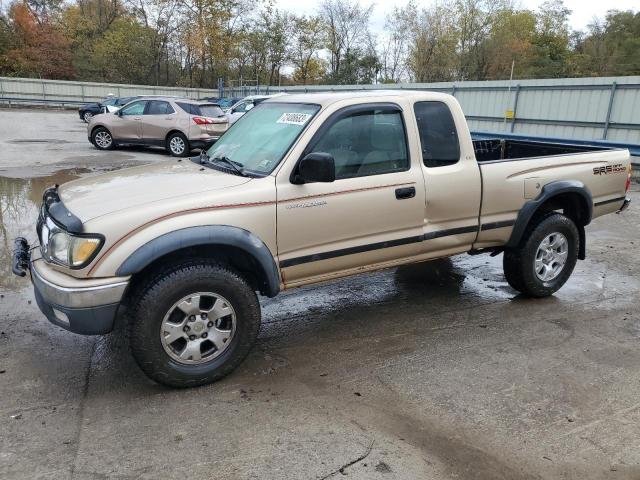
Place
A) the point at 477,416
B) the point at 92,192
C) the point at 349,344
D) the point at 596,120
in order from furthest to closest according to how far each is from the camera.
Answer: the point at 596,120, the point at 349,344, the point at 92,192, the point at 477,416

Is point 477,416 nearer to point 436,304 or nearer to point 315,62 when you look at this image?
point 436,304

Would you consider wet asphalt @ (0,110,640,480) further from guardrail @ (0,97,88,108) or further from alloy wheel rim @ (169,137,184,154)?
guardrail @ (0,97,88,108)

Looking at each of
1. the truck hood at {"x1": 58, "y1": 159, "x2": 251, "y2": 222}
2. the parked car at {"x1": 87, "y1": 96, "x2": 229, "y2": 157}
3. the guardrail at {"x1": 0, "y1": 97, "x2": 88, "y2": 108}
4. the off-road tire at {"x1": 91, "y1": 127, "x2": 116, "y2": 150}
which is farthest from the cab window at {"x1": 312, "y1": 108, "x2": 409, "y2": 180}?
the guardrail at {"x1": 0, "y1": 97, "x2": 88, "y2": 108}

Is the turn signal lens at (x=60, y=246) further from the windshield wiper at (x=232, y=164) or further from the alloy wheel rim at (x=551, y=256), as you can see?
the alloy wheel rim at (x=551, y=256)

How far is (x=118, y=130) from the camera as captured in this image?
1570cm

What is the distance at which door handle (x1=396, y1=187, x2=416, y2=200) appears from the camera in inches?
160

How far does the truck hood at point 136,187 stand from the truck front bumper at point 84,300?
399 mm

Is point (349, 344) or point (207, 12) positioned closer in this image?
point (349, 344)

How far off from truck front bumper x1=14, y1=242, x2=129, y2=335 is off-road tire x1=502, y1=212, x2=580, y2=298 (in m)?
3.50

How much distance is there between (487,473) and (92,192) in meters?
2.98

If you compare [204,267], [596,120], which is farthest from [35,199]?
[596,120]

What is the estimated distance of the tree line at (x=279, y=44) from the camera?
4606 cm

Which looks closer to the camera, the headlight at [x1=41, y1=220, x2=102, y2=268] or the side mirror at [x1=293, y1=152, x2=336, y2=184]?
the headlight at [x1=41, y1=220, x2=102, y2=268]

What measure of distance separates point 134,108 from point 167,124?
1.35 metres
